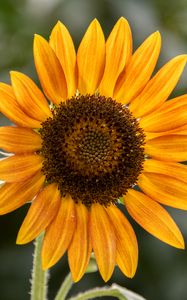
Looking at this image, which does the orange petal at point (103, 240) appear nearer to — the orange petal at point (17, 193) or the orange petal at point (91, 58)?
the orange petal at point (17, 193)

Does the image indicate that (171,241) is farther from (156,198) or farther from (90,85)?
(90,85)

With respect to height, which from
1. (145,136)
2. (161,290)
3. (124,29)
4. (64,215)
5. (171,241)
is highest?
(124,29)

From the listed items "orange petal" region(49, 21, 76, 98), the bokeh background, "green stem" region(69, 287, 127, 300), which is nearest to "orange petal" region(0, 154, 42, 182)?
"orange petal" region(49, 21, 76, 98)

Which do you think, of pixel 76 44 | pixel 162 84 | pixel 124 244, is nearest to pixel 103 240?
pixel 124 244

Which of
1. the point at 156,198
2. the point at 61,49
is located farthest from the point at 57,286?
the point at 61,49

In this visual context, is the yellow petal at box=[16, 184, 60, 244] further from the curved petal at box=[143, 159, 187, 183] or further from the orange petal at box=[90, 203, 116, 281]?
the curved petal at box=[143, 159, 187, 183]
